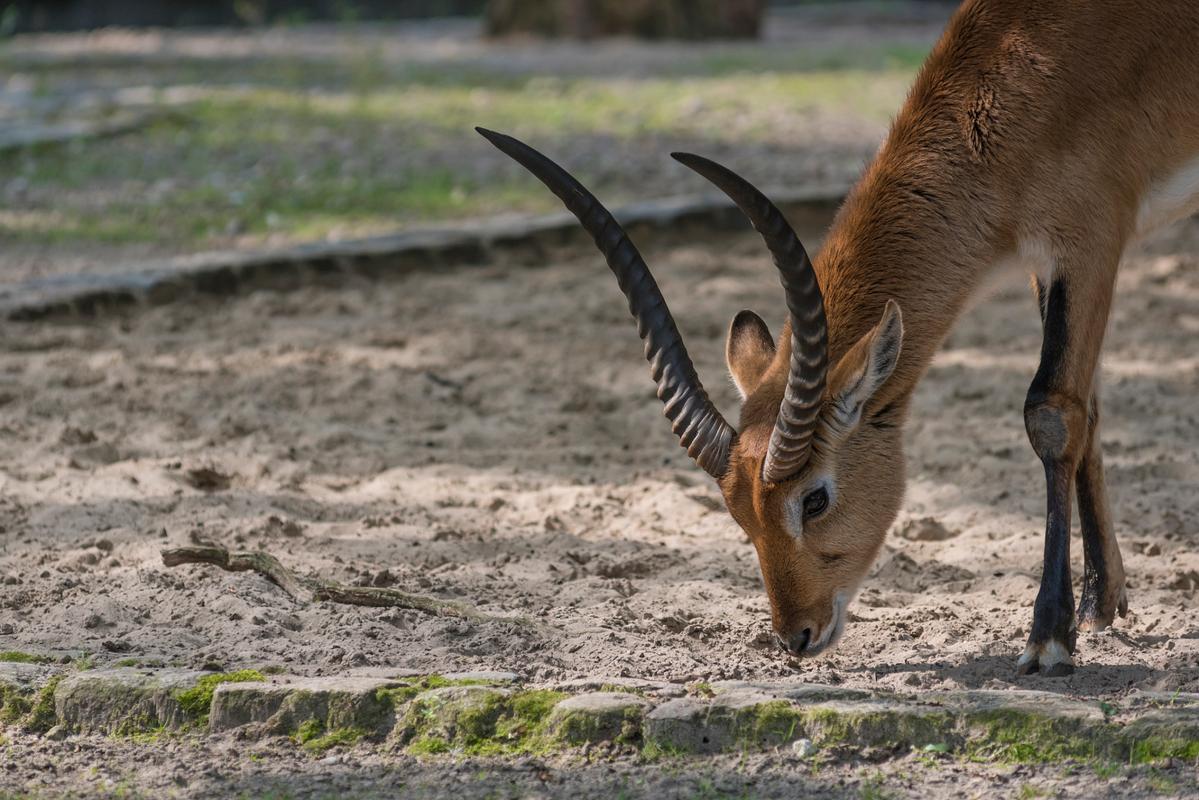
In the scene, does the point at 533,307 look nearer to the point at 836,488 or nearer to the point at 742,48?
the point at 836,488

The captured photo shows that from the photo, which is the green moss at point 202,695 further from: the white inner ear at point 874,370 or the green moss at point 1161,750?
the green moss at point 1161,750

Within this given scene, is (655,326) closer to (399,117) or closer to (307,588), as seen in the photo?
(307,588)

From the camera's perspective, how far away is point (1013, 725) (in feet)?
12.3

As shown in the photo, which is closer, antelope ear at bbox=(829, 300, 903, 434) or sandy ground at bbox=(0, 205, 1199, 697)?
antelope ear at bbox=(829, 300, 903, 434)

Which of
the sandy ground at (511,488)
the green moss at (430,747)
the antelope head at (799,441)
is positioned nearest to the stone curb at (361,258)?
the sandy ground at (511,488)

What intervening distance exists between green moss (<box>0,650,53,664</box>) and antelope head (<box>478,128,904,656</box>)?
185 cm

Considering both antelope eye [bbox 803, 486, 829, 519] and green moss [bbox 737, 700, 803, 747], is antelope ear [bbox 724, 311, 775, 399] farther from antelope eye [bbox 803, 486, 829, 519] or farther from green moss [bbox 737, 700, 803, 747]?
green moss [bbox 737, 700, 803, 747]

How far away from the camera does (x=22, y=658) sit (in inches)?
170

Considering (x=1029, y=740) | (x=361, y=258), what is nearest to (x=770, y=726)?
(x=1029, y=740)

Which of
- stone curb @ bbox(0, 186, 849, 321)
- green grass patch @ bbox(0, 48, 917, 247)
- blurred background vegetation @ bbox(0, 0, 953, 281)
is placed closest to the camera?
stone curb @ bbox(0, 186, 849, 321)

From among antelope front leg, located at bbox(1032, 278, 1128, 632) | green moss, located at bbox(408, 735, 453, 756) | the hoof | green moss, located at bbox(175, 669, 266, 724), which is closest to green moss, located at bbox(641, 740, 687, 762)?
green moss, located at bbox(408, 735, 453, 756)

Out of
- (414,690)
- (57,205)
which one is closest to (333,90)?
(57,205)

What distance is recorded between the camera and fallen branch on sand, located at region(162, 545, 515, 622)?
478cm

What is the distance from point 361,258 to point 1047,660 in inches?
212
